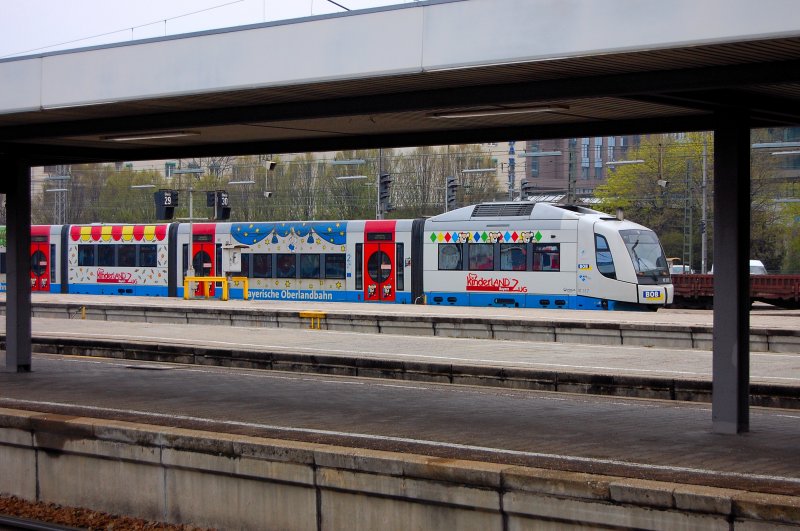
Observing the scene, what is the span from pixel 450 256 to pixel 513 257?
2274mm

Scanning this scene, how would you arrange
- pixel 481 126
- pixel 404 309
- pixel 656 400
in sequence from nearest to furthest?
pixel 481 126 < pixel 656 400 < pixel 404 309

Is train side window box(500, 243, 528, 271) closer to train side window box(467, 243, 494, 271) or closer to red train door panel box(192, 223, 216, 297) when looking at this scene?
train side window box(467, 243, 494, 271)

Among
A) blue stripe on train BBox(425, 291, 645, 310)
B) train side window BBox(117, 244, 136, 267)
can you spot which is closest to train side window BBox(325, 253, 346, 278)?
blue stripe on train BBox(425, 291, 645, 310)

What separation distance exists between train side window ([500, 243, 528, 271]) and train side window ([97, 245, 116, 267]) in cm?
1674

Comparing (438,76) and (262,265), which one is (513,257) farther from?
(438,76)

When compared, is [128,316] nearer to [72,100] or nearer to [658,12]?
[72,100]

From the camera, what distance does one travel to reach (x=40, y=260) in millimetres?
41906

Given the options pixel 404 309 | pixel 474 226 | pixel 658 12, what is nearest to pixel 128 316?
pixel 404 309

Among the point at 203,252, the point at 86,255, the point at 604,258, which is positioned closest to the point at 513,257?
the point at 604,258

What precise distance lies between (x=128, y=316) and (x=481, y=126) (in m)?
21.1

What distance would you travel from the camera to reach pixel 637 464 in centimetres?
805

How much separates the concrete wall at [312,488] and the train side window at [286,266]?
1018 inches

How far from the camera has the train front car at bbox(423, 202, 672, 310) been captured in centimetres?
2934

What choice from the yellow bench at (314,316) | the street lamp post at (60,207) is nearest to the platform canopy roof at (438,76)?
the yellow bench at (314,316)
